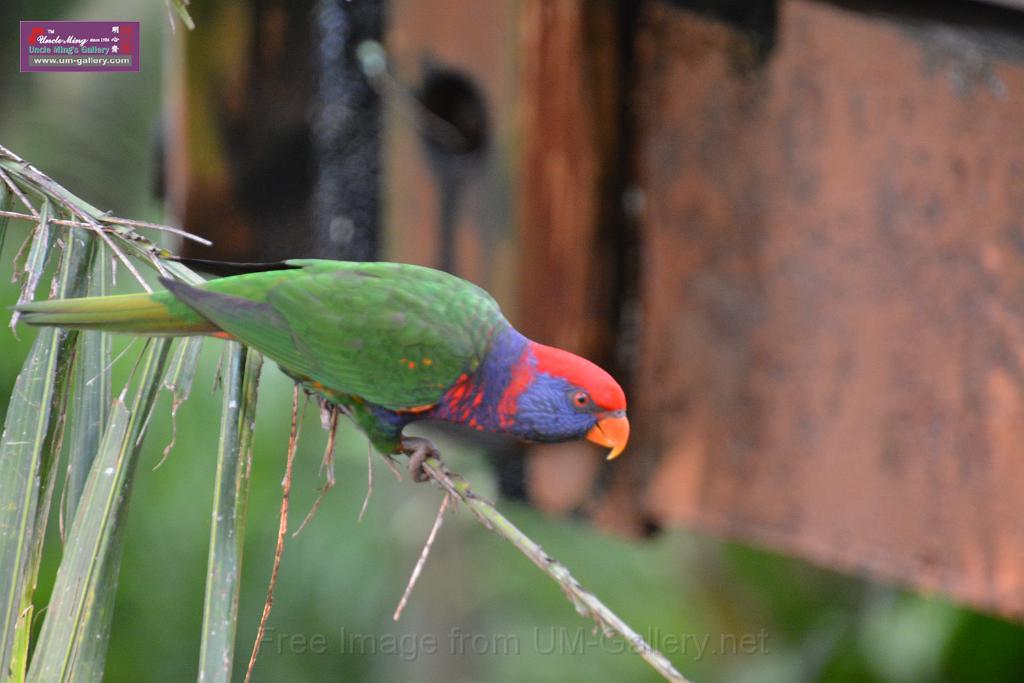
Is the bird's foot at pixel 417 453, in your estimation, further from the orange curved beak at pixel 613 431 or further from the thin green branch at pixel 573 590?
the thin green branch at pixel 573 590

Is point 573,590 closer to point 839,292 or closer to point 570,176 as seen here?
point 839,292

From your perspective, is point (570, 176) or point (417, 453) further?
point (570, 176)

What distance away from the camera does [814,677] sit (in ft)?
9.83

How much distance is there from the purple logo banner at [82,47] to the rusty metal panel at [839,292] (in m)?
0.87

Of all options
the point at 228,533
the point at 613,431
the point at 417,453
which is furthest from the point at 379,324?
the point at 228,533

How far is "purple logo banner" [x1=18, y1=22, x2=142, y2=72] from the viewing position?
168 cm

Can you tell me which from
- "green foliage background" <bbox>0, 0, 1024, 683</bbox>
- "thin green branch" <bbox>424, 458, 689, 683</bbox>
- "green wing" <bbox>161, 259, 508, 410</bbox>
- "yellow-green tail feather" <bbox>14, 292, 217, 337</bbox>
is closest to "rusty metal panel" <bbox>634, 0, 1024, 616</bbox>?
"green wing" <bbox>161, 259, 508, 410</bbox>

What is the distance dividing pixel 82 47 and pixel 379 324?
667mm

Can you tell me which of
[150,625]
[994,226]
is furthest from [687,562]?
[994,226]

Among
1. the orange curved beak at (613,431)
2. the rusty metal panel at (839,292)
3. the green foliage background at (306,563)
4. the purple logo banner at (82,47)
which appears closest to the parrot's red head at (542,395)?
the orange curved beak at (613,431)

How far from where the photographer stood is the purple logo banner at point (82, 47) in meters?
1.68

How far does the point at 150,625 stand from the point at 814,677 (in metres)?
2.27

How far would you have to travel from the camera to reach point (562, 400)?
162 cm

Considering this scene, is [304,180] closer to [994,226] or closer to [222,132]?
[222,132]
